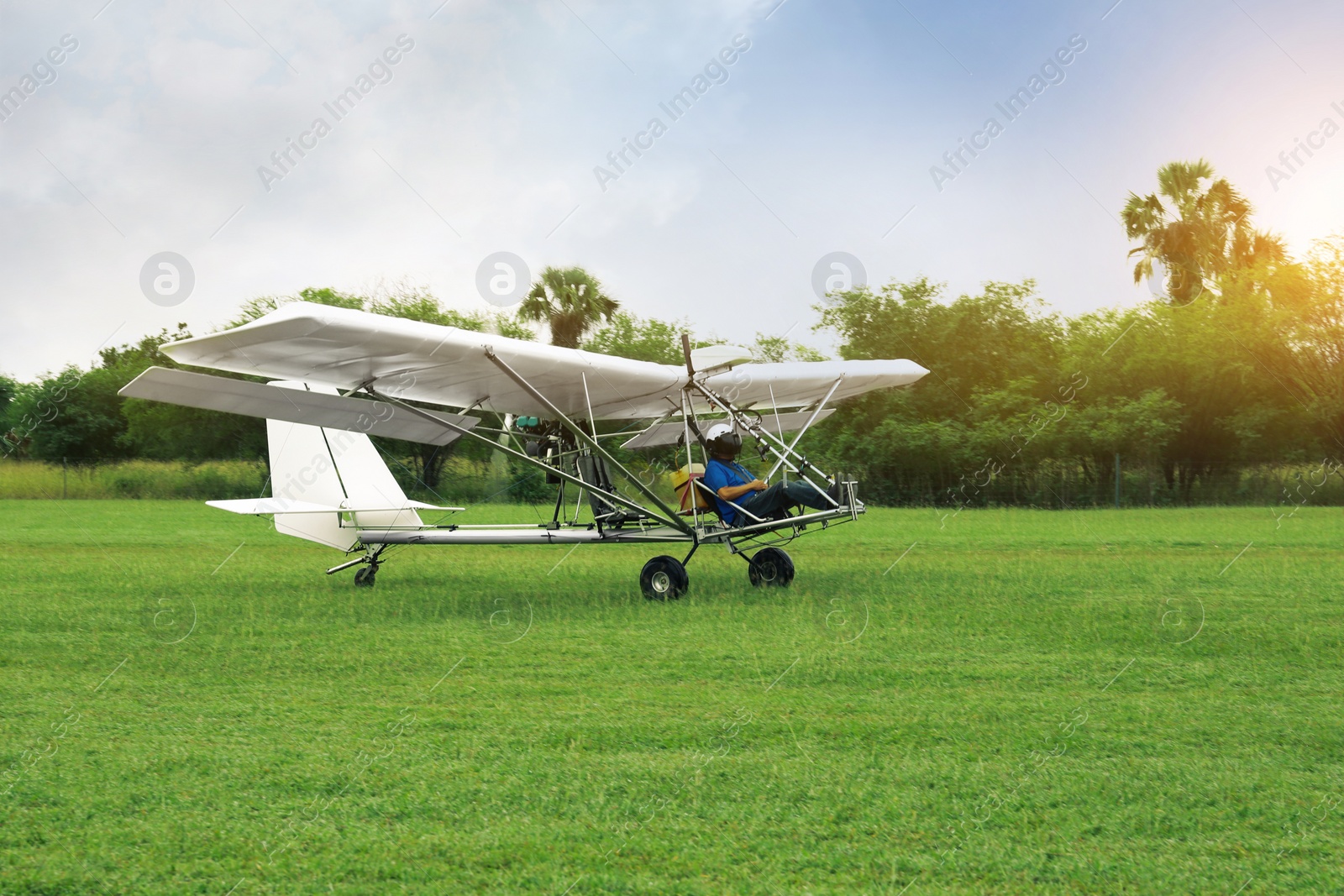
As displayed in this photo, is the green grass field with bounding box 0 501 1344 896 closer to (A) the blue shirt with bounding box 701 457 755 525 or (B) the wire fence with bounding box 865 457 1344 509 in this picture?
(A) the blue shirt with bounding box 701 457 755 525

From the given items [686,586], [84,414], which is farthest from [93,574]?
[84,414]

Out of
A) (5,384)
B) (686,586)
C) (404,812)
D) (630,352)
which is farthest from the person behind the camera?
(5,384)

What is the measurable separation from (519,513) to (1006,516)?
11.2 m

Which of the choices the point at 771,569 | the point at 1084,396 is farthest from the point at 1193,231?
the point at 771,569

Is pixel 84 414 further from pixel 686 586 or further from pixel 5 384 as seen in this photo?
pixel 686 586

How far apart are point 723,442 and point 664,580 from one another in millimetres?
1454

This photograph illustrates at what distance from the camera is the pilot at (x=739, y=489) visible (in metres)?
9.13

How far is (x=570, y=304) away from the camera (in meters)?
37.7

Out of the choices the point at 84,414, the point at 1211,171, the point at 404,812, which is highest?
the point at 1211,171

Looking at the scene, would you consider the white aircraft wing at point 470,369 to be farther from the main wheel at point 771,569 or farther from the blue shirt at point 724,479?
the main wheel at point 771,569

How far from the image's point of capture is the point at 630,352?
3397 centimetres

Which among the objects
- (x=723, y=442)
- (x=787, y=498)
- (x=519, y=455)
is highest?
(x=723, y=442)

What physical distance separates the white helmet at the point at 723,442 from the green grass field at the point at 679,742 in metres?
1.37

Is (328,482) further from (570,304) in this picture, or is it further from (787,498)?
(570,304)
